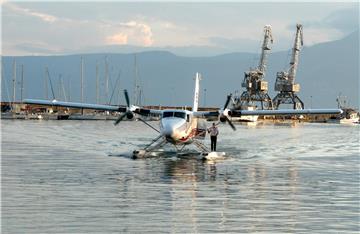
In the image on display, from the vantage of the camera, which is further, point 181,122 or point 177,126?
point 181,122

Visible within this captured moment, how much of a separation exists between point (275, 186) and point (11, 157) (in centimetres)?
1564

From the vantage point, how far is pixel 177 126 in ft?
108

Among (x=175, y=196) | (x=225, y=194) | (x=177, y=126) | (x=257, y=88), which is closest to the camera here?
(x=175, y=196)

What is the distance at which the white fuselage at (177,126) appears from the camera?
32.7 metres

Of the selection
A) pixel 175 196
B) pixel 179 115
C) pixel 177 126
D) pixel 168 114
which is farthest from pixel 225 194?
pixel 168 114

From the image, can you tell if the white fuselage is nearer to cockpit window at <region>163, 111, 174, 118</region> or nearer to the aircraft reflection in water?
cockpit window at <region>163, 111, 174, 118</region>

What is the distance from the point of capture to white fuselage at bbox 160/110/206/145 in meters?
32.7

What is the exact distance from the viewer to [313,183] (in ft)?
72.4

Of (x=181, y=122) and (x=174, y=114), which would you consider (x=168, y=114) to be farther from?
(x=181, y=122)

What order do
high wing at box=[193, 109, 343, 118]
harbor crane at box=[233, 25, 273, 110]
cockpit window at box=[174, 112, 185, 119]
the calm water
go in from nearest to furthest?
the calm water
cockpit window at box=[174, 112, 185, 119]
high wing at box=[193, 109, 343, 118]
harbor crane at box=[233, 25, 273, 110]

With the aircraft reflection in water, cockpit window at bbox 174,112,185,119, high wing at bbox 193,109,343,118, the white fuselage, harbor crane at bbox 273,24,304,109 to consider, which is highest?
harbor crane at bbox 273,24,304,109

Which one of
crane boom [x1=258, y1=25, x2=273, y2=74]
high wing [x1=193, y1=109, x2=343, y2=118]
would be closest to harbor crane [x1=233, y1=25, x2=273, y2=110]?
crane boom [x1=258, y1=25, x2=273, y2=74]

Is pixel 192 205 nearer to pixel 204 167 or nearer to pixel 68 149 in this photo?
pixel 204 167

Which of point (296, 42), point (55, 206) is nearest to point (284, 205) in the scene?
point (55, 206)
